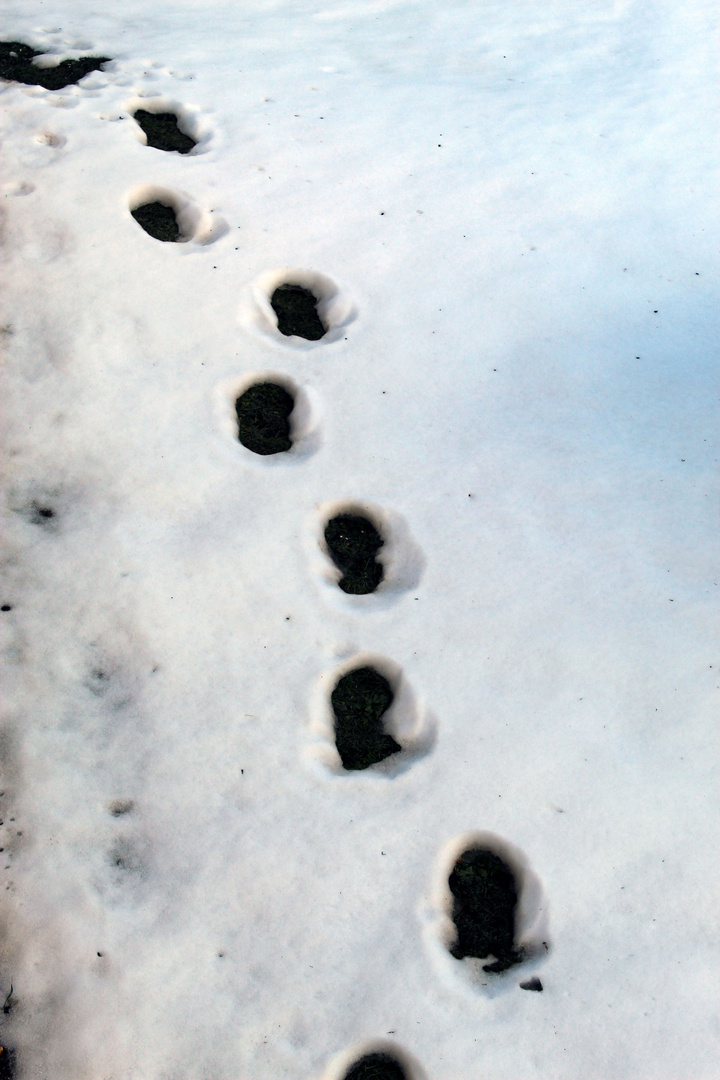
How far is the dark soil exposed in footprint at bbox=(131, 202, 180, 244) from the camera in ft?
10.7

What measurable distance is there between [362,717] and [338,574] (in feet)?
1.47

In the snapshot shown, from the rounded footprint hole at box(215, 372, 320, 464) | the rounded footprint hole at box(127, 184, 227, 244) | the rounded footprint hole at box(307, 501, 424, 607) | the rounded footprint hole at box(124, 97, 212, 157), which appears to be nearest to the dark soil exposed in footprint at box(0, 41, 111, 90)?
the rounded footprint hole at box(124, 97, 212, 157)

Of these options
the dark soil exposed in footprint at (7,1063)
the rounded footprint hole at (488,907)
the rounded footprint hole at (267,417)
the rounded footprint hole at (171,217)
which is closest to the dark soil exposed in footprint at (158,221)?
the rounded footprint hole at (171,217)

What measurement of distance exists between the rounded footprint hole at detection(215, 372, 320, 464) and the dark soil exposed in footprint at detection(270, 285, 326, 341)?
279 mm

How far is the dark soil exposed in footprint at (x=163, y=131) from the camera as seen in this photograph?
3.63 metres

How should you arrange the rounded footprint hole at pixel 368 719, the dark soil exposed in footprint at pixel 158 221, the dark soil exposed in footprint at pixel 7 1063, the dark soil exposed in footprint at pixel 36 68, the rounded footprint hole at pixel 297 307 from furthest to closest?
the dark soil exposed in footprint at pixel 36 68
the dark soil exposed in footprint at pixel 158 221
the rounded footprint hole at pixel 297 307
the rounded footprint hole at pixel 368 719
the dark soil exposed in footprint at pixel 7 1063

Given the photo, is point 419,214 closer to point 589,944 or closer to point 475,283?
point 475,283

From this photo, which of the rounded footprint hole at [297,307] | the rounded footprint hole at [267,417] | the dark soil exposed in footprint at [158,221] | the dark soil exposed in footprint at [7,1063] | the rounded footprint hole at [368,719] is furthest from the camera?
the dark soil exposed in footprint at [158,221]

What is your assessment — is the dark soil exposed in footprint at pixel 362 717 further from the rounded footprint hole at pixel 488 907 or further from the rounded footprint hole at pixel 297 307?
the rounded footprint hole at pixel 297 307

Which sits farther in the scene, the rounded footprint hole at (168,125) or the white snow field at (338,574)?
the rounded footprint hole at (168,125)

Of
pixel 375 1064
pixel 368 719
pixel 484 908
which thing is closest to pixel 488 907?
pixel 484 908

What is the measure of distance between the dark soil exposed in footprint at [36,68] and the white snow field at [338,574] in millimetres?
72

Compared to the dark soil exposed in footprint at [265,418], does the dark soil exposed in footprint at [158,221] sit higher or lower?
higher

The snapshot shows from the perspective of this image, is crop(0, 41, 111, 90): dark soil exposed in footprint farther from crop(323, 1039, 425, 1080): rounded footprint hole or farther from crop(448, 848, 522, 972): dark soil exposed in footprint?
crop(323, 1039, 425, 1080): rounded footprint hole
